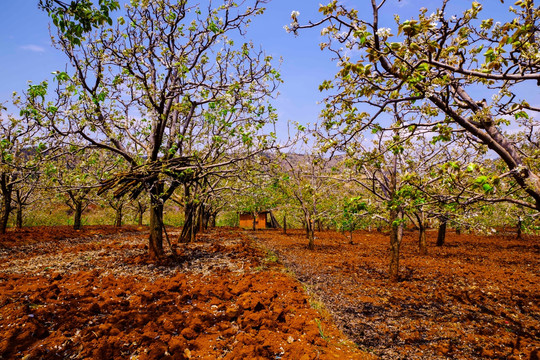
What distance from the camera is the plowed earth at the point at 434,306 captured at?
5.15 metres

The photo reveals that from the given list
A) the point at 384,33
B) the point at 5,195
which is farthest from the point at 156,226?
Result: the point at 5,195

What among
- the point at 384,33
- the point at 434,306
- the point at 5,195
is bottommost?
the point at 434,306

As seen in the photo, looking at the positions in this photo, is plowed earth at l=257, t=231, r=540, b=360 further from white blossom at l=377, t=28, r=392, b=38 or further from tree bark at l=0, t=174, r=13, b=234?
tree bark at l=0, t=174, r=13, b=234

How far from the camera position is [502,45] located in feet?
10.5

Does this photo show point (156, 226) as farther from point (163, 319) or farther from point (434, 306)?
point (434, 306)

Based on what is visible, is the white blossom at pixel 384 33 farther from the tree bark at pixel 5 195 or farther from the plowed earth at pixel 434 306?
the tree bark at pixel 5 195

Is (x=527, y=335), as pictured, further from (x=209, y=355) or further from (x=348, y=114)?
(x=209, y=355)

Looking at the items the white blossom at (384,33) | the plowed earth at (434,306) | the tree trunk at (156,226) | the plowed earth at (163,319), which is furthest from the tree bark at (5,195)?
the white blossom at (384,33)

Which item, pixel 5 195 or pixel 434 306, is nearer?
pixel 434 306

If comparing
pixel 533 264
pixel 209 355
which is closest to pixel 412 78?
pixel 209 355

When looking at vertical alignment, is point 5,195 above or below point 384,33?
below

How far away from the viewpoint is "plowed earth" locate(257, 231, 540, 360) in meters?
5.15

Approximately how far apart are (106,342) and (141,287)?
8.28 feet

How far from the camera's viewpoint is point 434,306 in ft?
24.0
